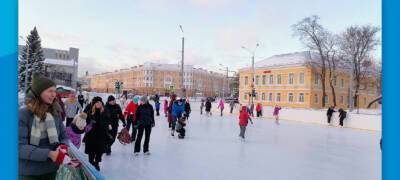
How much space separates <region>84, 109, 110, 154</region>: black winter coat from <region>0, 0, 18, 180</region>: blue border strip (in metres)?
4.29

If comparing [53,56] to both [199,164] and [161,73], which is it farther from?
[199,164]

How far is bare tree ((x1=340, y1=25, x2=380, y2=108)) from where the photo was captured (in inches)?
1324

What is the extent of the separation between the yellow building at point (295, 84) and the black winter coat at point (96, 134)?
117 ft

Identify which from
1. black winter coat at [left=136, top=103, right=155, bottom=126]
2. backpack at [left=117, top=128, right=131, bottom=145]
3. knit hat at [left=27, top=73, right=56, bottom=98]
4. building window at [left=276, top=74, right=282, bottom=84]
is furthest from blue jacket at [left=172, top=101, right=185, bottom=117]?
building window at [left=276, top=74, right=282, bottom=84]

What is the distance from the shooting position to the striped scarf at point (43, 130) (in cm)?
216

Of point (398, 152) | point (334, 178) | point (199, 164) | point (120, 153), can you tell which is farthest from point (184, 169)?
point (398, 152)

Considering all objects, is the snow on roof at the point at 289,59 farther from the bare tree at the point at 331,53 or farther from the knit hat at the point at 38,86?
the knit hat at the point at 38,86

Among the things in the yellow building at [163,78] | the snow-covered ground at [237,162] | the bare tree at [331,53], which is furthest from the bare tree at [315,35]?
the yellow building at [163,78]

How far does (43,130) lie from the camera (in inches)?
87.8

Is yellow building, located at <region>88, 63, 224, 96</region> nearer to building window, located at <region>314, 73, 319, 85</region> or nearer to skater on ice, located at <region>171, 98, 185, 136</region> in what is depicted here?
building window, located at <region>314, 73, 319, 85</region>

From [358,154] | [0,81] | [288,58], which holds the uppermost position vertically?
[288,58]

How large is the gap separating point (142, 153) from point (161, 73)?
8735 centimetres

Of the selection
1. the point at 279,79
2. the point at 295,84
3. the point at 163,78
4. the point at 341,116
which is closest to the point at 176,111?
the point at 341,116

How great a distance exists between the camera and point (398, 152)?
5.72ft
